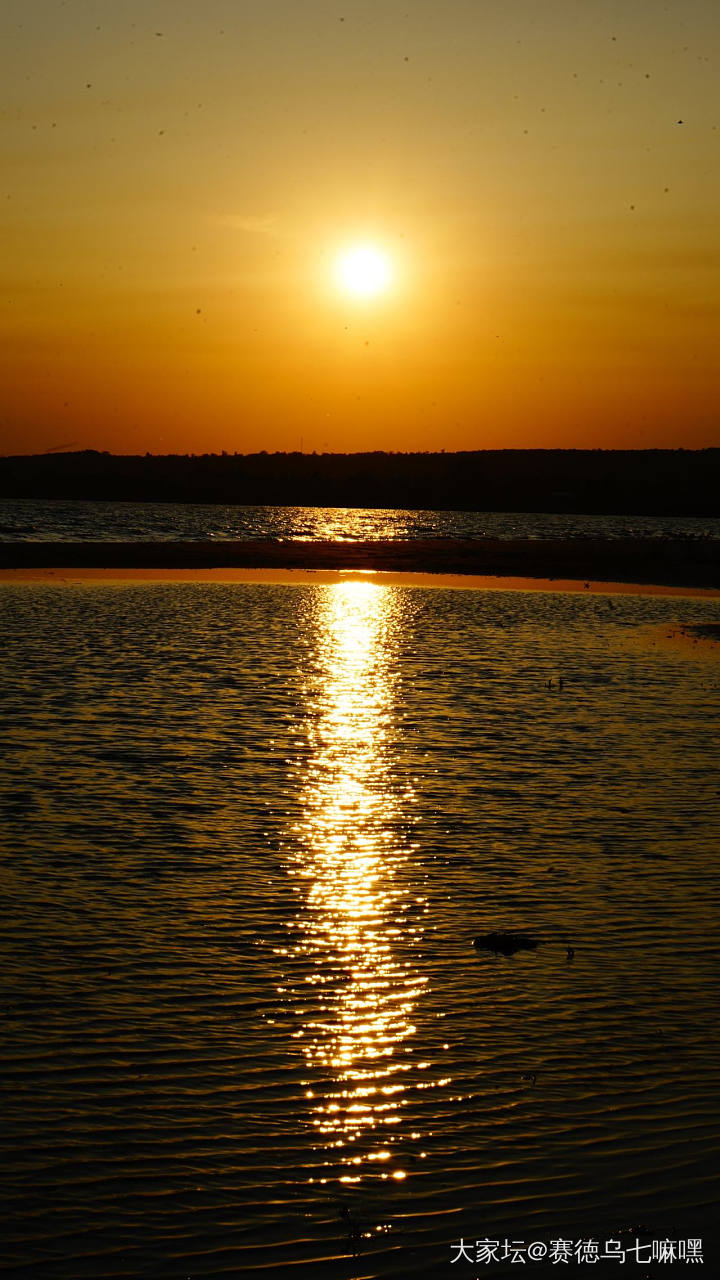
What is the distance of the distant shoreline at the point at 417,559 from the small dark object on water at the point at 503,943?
1876 inches

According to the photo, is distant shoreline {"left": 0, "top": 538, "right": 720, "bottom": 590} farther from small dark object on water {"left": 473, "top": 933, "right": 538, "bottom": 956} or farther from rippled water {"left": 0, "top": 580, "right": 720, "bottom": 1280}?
small dark object on water {"left": 473, "top": 933, "right": 538, "bottom": 956}

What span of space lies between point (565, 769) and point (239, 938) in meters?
7.89

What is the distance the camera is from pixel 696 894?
12.1 metres

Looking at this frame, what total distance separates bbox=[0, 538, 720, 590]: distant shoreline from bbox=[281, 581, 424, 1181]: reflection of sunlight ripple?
4075 cm

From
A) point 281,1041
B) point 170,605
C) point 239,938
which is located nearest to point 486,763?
point 239,938

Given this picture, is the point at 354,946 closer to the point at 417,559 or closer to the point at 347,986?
the point at 347,986

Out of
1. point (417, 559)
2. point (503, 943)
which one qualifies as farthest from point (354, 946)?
point (417, 559)

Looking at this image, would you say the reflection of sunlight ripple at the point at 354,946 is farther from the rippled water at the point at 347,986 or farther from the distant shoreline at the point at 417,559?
→ the distant shoreline at the point at 417,559

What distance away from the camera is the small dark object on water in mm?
10477

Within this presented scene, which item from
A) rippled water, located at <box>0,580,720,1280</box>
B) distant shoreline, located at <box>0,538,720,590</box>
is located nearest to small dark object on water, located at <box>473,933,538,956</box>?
rippled water, located at <box>0,580,720,1280</box>

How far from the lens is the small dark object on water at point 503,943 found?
34.4 ft

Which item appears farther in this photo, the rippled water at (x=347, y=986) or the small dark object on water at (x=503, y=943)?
the small dark object on water at (x=503, y=943)

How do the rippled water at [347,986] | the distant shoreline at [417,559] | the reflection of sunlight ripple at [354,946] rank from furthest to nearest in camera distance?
the distant shoreline at [417,559], the reflection of sunlight ripple at [354,946], the rippled water at [347,986]

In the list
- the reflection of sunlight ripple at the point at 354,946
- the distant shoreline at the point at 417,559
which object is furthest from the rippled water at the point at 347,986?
the distant shoreline at the point at 417,559
